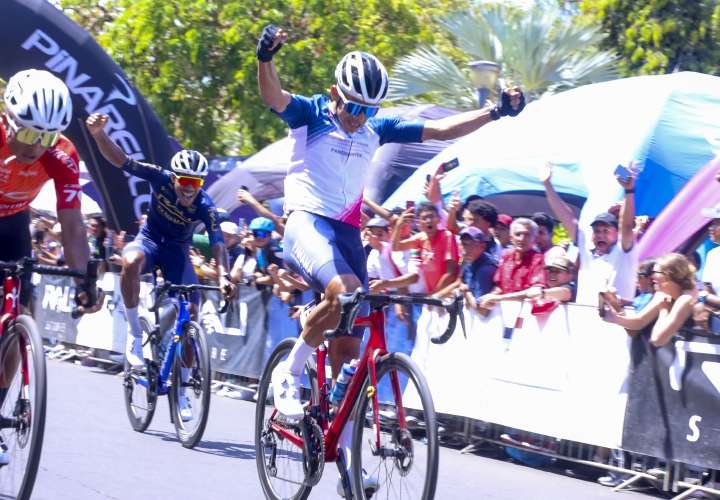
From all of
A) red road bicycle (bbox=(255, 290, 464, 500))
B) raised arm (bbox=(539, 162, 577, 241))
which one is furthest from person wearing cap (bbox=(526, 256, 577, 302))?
red road bicycle (bbox=(255, 290, 464, 500))

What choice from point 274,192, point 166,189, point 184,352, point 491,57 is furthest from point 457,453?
point 491,57

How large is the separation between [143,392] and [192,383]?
842 millimetres

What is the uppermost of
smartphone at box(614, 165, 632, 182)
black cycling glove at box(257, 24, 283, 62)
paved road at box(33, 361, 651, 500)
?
smartphone at box(614, 165, 632, 182)

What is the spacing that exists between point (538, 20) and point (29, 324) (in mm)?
22310

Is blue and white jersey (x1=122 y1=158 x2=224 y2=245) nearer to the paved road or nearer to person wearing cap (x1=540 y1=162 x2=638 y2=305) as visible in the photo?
the paved road

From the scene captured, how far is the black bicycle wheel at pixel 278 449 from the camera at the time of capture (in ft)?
21.6

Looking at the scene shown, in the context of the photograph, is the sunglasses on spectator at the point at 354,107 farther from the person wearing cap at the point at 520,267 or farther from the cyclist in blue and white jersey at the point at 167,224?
the person wearing cap at the point at 520,267

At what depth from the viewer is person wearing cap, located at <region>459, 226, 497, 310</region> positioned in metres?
10.7

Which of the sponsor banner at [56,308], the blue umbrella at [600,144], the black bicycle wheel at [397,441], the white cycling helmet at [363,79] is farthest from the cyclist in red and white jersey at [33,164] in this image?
the sponsor banner at [56,308]

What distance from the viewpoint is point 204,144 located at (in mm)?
→ 31031

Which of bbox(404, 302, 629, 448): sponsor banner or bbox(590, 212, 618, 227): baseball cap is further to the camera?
bbox(590, 212, 618, 227): baseball cap

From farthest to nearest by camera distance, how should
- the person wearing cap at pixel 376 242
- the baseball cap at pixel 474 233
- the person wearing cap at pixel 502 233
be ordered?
the person wearing cap at pixel 376 242 → the person wearing cap at pixel 502 233 → the baseball cap at pixel 474 233

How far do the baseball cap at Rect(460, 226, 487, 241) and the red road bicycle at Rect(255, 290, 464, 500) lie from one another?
4.27 meters

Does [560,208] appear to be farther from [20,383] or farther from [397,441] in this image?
[20,383]
